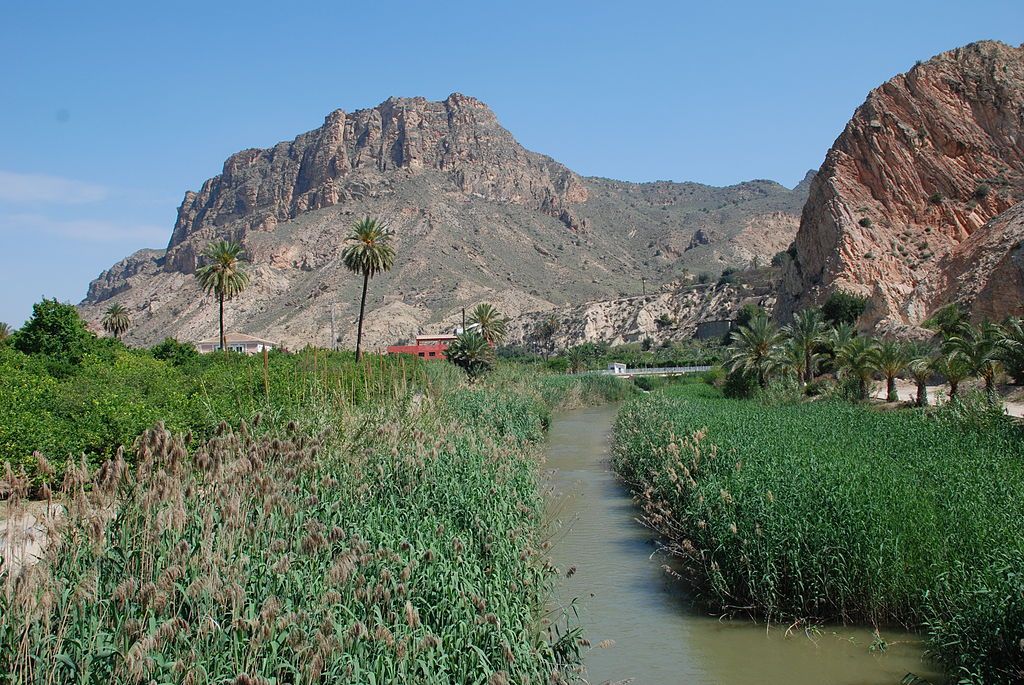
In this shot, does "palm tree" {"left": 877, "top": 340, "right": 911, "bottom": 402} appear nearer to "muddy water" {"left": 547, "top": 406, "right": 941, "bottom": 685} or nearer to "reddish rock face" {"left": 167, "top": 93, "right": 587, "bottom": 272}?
"muddy water" {"left": 547, "top": 406, "right": 941, "bottom": 685}

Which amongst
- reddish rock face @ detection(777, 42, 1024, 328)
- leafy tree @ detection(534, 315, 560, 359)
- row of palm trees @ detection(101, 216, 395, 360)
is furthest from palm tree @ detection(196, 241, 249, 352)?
leafy tree @ detection(534, 315, 560, 359)

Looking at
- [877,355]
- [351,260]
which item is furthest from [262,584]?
[351,260]

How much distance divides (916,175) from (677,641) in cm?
5597

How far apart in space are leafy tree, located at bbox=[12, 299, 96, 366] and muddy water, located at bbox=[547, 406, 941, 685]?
19001 millimetres

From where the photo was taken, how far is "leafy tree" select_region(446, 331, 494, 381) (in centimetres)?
4828

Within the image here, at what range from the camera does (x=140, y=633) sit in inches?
184

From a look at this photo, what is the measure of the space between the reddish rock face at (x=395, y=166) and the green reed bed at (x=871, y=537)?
480ft

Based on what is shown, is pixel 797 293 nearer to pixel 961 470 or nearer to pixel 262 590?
A: pixel 961 470

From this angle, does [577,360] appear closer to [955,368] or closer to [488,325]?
[488,325]

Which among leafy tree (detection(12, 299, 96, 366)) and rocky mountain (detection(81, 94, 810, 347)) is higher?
rocky mountain (detection(81, 94, 810, 347))

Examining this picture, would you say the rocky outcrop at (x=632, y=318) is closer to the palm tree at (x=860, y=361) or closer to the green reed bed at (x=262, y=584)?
the palm tree at (x=860, y=361)

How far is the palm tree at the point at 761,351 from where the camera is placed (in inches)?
1548

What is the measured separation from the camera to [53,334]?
87.1ft

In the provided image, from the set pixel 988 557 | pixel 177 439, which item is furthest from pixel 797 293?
A: pixel 177 439
